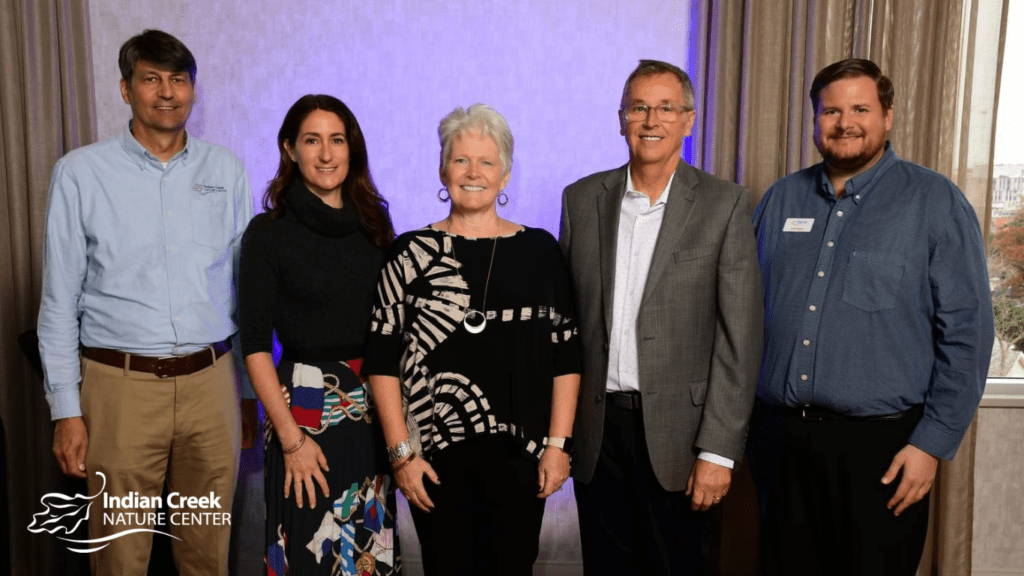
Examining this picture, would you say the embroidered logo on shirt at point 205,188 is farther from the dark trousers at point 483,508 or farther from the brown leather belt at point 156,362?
the dark trousers at point 483,508

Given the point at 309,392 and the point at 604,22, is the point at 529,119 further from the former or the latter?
the point at 309,392

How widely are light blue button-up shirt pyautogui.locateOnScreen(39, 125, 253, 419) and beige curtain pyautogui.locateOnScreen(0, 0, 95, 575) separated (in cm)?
78

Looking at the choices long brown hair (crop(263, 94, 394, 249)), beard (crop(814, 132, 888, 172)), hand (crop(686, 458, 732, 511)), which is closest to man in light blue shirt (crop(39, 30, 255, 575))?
long brown hair (crop(263, 94, 394, 249))

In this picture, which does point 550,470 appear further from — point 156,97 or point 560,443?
point 156,97

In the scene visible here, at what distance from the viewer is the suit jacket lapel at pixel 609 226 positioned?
1777mm

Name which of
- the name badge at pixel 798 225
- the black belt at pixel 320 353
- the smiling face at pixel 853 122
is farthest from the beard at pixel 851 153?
the black belt at pixel 320 353

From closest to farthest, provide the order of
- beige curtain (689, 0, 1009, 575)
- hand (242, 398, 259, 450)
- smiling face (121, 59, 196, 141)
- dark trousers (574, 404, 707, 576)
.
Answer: dark trousers (574, 404, 707, 576)
smiling face (121, 59, 196, 141)
hand (242, 398, 259, 450)
beige curtain (689, 0, 1009, 575)

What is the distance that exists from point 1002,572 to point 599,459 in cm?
222

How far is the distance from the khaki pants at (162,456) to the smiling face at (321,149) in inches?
29.6

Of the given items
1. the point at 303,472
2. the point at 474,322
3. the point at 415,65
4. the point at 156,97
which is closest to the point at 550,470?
the point at 474,322

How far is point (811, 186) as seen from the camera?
193 cm

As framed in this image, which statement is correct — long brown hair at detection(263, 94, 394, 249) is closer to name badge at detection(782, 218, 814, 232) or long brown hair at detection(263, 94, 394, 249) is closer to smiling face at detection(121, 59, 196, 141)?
smiling face at detection(121, 59, 196, 141)

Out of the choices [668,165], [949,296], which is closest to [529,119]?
[668,165]

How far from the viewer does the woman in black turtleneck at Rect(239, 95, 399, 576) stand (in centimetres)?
177
